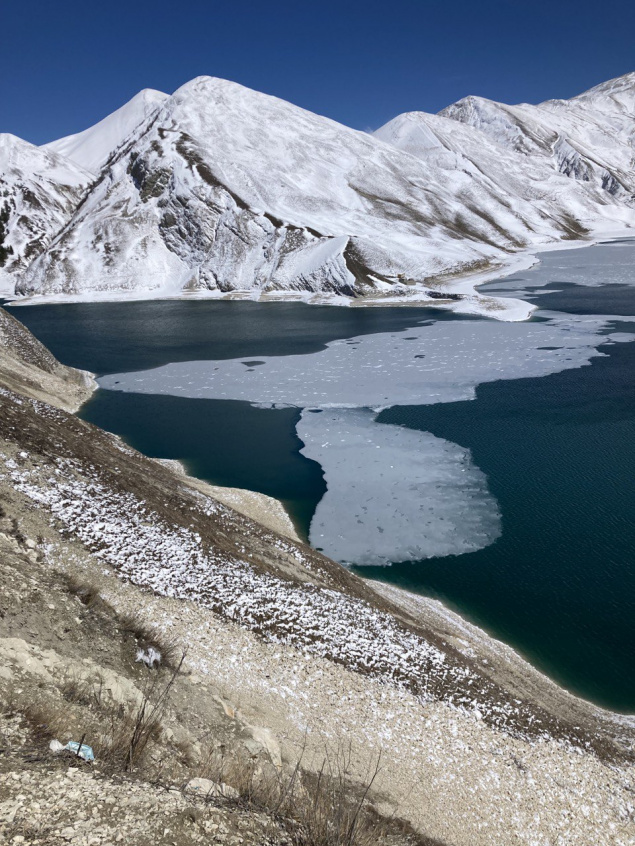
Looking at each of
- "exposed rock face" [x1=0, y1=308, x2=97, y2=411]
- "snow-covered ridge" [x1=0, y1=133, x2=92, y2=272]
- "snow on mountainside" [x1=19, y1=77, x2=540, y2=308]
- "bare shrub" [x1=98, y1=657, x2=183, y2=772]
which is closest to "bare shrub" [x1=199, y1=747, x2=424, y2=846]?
"bare shrub" [x1=98, y1=657, x2=183, y2=772]

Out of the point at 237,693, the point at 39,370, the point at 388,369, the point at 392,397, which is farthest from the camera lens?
the point at 388,369

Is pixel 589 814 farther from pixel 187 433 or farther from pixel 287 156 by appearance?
pixel 287 156

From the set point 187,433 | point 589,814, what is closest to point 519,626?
point 589,814

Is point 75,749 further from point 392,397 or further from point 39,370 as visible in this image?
point 39,370

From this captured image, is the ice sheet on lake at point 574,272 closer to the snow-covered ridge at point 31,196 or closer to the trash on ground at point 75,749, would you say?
the trash on ground at point 75,749

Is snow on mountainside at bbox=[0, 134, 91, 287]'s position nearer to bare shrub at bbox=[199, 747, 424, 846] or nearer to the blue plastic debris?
bare shrub at bbox=[199, 747, 424, 846]

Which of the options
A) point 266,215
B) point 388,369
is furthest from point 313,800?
point 266,215
